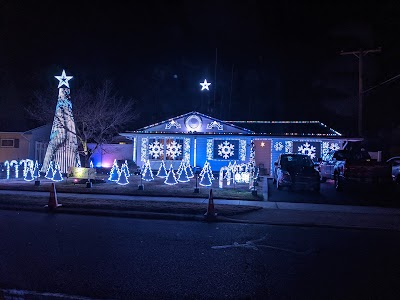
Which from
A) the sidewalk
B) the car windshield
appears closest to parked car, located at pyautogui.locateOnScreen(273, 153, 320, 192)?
the car windshield

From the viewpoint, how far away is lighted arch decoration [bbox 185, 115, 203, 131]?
25.0 metres

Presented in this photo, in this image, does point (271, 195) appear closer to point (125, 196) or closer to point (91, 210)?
point (125, 196)

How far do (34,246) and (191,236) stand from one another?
3253 millimetres

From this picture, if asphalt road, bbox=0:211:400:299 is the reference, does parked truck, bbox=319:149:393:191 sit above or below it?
above

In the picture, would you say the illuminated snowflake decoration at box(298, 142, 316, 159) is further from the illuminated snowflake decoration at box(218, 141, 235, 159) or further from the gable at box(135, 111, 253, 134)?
the illuminated snowflake decoration at box(218, 141, 235, 159)

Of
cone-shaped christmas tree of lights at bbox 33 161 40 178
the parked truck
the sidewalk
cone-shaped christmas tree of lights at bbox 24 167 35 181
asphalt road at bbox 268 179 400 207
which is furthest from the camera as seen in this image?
cone-shaped christmas tree of lights at bbox 33 161 40 178

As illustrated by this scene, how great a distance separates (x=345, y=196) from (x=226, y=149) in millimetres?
11145

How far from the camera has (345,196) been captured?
A: 15094mm

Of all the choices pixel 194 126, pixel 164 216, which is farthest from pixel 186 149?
pixel 164 216

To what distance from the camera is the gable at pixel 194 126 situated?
24875 mm

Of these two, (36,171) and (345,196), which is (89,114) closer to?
(36,171)

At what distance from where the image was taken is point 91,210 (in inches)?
431

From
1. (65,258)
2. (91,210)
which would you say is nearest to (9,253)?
(65,258)

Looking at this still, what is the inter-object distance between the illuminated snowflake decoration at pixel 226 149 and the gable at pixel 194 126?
948 millimetres
